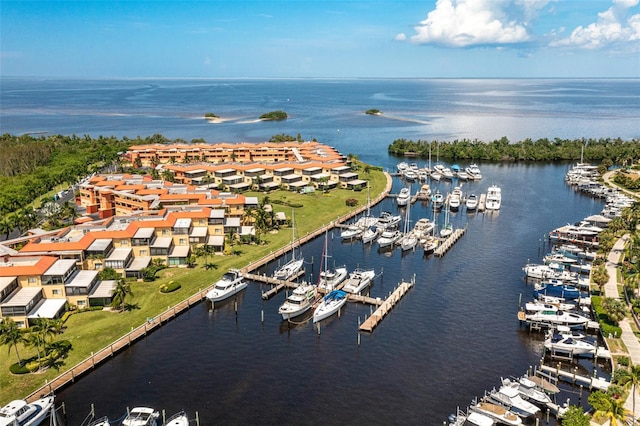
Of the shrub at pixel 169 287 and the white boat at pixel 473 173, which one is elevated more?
the white boat at pixel 473 173

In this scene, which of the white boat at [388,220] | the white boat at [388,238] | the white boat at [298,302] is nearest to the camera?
the white boat at [298,302]

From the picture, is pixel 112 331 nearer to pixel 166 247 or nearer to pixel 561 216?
pixel 166 247

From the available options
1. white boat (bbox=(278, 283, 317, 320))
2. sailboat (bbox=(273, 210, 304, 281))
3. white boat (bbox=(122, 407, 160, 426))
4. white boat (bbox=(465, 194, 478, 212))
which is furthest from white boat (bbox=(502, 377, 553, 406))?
white boat (bbox=(465, 194, 478, 212))

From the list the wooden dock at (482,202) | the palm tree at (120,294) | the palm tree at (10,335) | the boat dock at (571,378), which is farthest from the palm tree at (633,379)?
the wooden dock at (482,202)

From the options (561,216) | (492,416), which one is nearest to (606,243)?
(561,216)

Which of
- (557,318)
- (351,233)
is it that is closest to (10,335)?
(351,233)

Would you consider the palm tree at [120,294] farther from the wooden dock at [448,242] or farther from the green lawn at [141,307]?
the wooden dock at [448,242]

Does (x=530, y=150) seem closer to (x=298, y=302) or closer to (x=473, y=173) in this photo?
(x=473, y=173)
